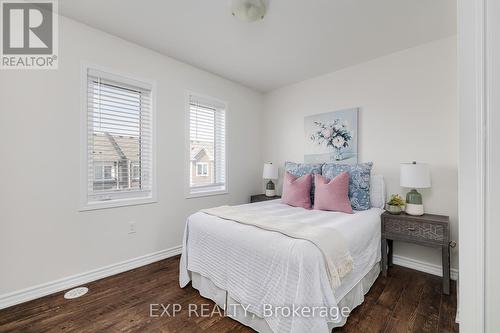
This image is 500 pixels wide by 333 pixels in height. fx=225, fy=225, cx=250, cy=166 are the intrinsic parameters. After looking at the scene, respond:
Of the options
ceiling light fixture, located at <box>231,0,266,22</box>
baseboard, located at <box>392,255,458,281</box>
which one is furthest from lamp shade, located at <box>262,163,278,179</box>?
ceiling light fixture, located at <box>231,0,266,22</box>

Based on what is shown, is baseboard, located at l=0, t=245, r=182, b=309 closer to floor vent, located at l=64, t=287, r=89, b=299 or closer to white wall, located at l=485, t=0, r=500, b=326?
floor vent, located at l=64, t=287, r=89, b=299

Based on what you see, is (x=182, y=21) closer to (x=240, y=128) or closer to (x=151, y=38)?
(x=151, y=38)

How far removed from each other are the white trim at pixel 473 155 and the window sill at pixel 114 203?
2.74 metres

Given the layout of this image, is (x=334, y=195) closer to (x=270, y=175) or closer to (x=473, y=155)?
(x=270, y=175)

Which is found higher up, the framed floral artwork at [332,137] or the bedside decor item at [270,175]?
the framed floral artwork at [332,137]

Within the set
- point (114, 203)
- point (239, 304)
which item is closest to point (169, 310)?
point (239, 304)

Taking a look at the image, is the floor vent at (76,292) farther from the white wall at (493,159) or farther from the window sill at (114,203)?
the white wall at (493,159)

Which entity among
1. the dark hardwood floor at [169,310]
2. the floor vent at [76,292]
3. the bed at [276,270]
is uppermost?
the bed at [276,270]

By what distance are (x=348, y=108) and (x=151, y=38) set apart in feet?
8.50

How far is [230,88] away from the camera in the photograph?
3.65 metres

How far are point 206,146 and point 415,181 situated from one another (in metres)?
2.63

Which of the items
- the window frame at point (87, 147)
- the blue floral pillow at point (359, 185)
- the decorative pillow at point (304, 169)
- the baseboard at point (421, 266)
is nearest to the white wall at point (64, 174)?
the window frame at point (87, 147)

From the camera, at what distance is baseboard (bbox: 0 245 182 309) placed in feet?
6.15

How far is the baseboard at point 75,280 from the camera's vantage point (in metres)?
1.88
